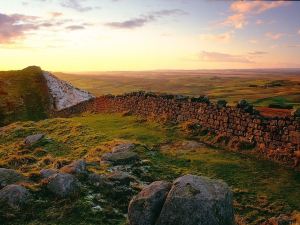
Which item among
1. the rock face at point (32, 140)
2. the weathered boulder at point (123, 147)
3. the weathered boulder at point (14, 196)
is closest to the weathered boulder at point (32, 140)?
the rock face at point (32, 140)

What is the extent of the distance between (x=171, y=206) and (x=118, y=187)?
4.56m

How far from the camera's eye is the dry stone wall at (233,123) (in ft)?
56.6

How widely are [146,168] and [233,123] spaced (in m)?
5.72

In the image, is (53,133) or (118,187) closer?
(118,187)

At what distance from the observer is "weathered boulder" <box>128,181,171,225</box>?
425 inches

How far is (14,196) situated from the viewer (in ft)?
42.8

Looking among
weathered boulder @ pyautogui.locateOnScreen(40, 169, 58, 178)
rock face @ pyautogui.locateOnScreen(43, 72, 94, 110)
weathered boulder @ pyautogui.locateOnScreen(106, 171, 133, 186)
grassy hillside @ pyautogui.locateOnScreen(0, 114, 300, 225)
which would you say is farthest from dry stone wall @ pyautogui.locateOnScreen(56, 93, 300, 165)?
rock face @ pyautogui.locateOnScreen(43, 72, 94, 110)

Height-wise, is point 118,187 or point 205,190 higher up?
point 205,190

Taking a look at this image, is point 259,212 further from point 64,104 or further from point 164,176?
point 64,104

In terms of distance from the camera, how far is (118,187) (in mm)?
14672

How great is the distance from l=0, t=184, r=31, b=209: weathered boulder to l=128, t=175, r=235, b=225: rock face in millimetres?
4035

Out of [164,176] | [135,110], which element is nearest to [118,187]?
[164,176]

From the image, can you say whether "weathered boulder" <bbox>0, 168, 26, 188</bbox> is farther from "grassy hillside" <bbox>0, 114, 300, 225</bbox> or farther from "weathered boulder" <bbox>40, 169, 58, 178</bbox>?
"weathered boulder" <bbox>40, 169, 58, 178</bbox>

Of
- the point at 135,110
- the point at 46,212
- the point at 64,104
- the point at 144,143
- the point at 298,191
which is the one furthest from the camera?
the point at 64,104
